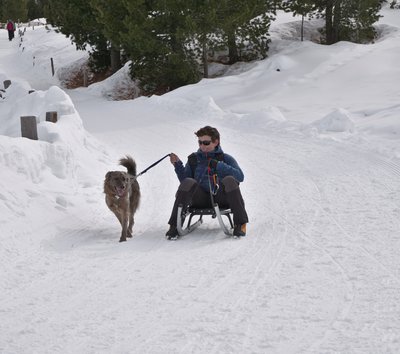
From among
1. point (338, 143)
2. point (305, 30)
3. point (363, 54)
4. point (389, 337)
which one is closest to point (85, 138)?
point (338, 143)

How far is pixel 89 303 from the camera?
15.4 ft

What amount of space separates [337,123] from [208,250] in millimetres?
9499

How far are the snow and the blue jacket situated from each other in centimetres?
69

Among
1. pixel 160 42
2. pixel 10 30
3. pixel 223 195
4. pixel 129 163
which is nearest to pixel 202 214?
pixel 223 195

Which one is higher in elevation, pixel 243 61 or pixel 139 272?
pixel 243 61

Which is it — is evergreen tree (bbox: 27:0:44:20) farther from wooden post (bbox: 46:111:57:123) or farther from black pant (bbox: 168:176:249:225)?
black pant (bbox: 168:176:249:225)

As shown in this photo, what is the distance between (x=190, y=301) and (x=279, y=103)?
16.7 m

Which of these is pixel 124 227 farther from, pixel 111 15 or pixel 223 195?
pixel 111 15

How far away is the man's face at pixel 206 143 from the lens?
267 inches

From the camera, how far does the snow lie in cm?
405

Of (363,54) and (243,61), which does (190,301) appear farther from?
(243,61)

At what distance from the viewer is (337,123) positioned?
14.7 m

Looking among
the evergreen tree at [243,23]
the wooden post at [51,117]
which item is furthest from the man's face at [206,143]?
the evergreen tree at [243,23]

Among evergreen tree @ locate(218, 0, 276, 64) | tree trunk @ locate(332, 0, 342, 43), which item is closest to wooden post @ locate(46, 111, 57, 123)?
evergreen tree @ locate(218, 0, 276, 64)
